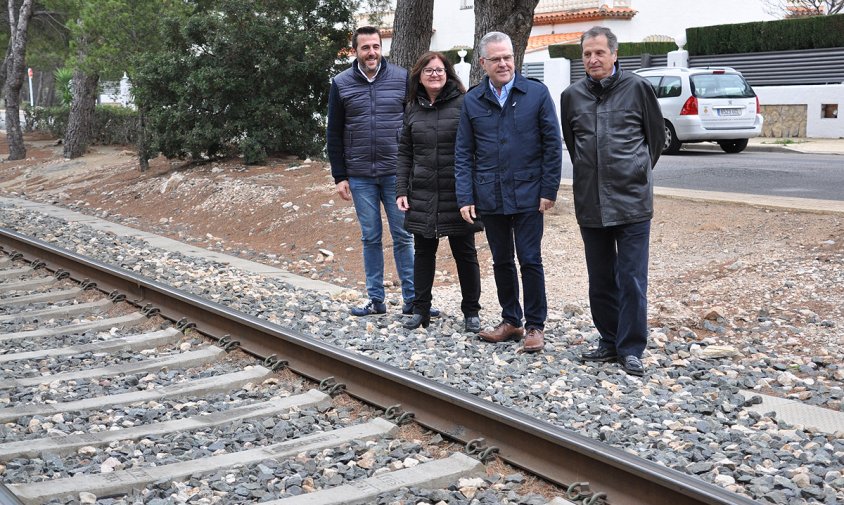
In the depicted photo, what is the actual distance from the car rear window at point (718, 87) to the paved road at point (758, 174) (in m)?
1.35

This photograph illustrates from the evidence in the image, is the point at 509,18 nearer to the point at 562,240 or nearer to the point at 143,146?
the point at 562,240

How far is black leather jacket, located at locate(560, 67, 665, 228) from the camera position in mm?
6145

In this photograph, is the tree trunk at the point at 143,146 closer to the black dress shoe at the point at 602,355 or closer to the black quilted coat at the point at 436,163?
the black quilted coat at the point at 436,163

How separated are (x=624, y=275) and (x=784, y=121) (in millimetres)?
21489

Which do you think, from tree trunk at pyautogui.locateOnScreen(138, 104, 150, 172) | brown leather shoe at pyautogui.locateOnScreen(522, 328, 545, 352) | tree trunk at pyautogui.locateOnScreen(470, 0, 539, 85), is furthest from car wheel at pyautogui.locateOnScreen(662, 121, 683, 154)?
brown leather shoe at pyautogui.locateOnScreen(522, 328, 545, 352)

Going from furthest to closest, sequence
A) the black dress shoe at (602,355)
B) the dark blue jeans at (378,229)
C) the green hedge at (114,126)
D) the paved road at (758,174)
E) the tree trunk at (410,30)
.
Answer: the green hedge at (114,126), the tree trunk at (410,30), the paved road at (758,174), the dark blue jeans at (378,229), the black dress shoe at (602,355)

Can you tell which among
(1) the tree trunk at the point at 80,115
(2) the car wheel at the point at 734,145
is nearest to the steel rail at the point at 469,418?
(2) the car wheel at the point at 734,145

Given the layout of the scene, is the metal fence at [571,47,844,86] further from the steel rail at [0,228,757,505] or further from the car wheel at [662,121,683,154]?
the steel rail at [0,228,757,505]

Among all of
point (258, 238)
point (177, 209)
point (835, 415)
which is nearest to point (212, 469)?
point (835, 415)

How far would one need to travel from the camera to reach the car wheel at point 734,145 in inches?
845

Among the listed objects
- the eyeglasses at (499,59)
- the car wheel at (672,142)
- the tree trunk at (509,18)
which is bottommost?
the car wheel at (672,142)

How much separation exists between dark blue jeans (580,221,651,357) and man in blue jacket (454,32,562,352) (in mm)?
398

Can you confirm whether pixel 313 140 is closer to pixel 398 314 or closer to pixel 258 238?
pixel 258 238

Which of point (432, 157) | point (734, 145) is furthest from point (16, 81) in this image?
point (432, 157)
